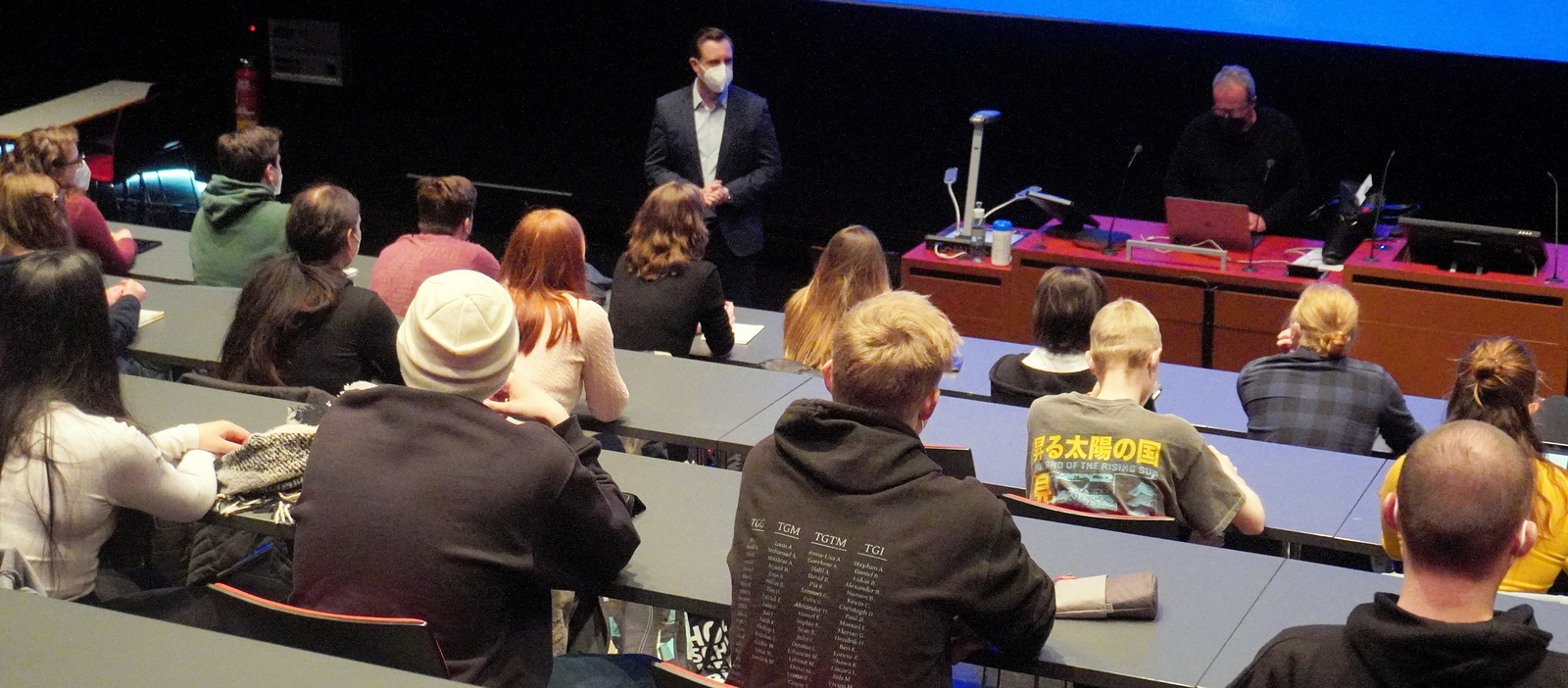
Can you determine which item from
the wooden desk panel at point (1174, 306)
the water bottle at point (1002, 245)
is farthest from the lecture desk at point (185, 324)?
the wooden desk panel at point (1174, 306)

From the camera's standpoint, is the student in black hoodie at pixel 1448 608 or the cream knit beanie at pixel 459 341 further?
the cream knit beanie at pixel 459 341

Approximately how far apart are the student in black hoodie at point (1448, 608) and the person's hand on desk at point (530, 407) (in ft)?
4.18

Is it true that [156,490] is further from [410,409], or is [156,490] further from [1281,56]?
[1281,56]

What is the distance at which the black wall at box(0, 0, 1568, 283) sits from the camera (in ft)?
21.5

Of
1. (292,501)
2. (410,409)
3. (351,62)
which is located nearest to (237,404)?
(292,501)

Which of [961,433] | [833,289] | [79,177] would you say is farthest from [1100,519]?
[79,177]

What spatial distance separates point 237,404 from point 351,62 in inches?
227

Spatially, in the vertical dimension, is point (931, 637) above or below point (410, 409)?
below

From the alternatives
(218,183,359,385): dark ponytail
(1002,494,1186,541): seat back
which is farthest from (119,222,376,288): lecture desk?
(1002,494,1186,541): seat back

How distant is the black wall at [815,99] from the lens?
655 cm

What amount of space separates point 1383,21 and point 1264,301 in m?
1.67

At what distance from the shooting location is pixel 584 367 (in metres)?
3.32

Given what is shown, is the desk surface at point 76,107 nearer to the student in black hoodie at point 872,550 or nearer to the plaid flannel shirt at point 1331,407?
the plaid flannel shirt at point 1331,407

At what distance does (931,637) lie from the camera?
1997 millimetres
